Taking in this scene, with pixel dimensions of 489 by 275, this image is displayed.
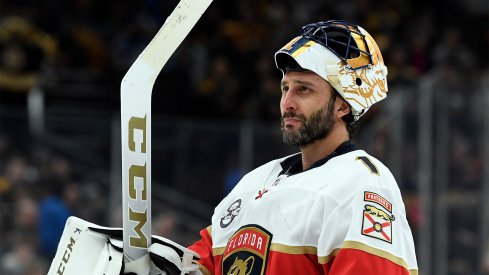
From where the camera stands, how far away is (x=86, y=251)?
3424 mm

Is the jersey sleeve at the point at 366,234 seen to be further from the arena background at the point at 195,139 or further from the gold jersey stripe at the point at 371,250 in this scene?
the arena background at the point at 195,139

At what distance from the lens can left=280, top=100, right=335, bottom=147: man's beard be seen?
10.7ft

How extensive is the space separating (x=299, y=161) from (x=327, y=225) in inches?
18.1

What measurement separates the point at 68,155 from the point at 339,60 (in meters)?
6.21

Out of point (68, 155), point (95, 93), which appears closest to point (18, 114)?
point (68, 155)

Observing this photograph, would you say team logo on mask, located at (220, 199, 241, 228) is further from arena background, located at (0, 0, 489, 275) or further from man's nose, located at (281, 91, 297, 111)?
arena background, located at (0, 0, 489, 275)

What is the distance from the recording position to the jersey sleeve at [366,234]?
2.97 metres

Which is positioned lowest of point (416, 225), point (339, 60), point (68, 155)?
point (416, 225)

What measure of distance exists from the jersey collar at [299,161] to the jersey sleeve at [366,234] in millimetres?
202

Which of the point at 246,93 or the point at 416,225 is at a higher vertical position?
the point at 246,93

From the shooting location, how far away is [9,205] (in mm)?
8750

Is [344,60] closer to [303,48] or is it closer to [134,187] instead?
[303,48]

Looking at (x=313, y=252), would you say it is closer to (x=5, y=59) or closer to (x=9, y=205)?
(x=9, y=205)

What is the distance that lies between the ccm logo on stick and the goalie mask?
0.48 meters
